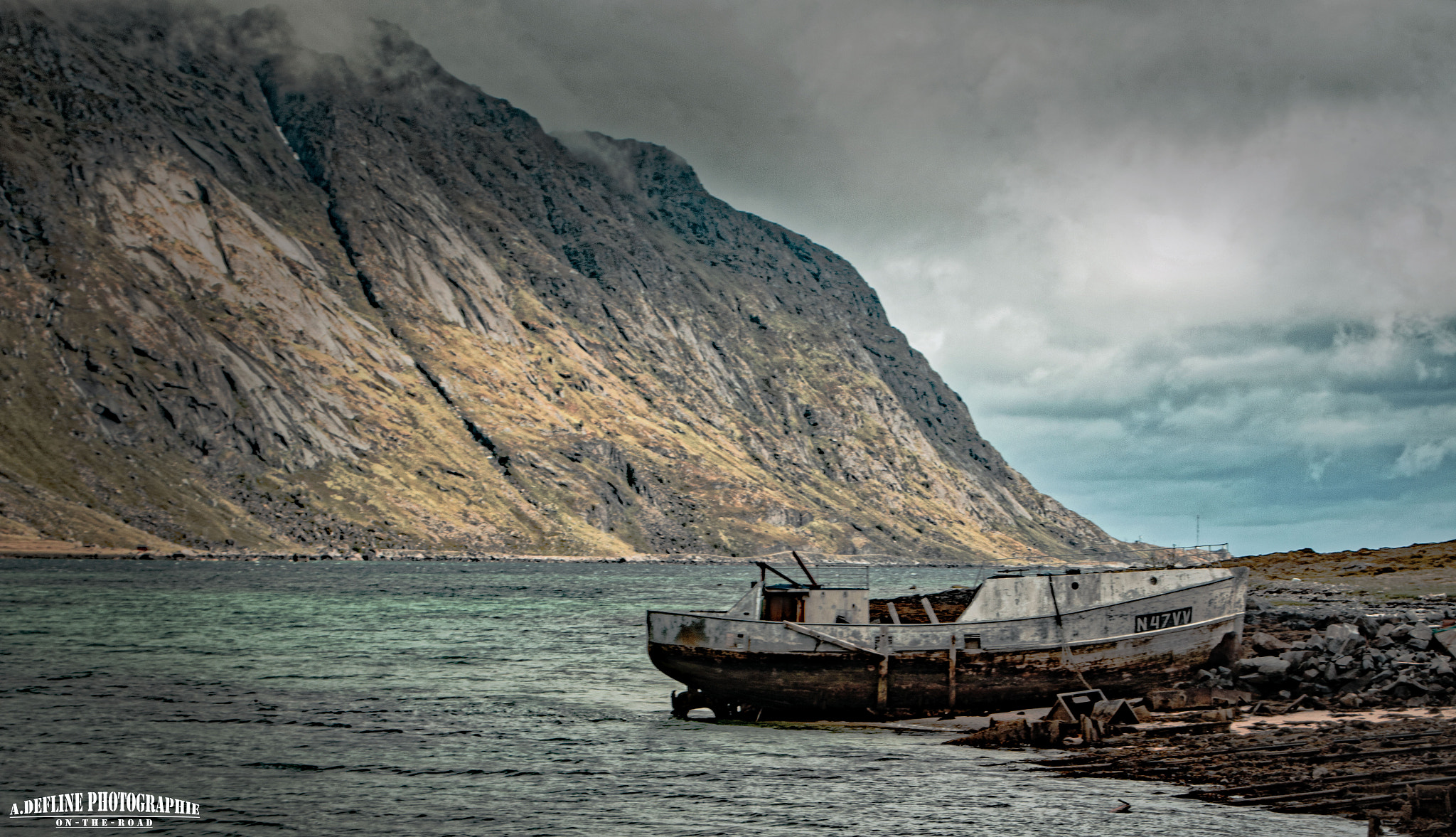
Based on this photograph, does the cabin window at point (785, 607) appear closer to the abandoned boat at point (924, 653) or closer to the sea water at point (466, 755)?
the abandoned boat at point (924, 653)

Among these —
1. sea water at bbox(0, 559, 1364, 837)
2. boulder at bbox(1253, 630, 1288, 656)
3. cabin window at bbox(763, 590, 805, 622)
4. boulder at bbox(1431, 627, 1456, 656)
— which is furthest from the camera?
boulder at bbox(1253, 630, 1288, 656)

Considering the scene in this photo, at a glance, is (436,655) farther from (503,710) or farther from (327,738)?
(327,738)

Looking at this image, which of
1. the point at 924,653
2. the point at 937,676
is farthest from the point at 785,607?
the point at 937,676

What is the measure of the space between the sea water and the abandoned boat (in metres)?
1.34

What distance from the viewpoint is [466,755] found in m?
27.7

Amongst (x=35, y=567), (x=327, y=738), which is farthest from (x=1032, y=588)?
(x=35, y=567)

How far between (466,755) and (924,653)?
43.2 feet

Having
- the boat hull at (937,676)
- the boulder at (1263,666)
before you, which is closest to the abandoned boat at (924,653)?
the boat hull at (937,676)

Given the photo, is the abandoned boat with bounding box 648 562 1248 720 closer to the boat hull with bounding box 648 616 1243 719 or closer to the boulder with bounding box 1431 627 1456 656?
the boat hull with bounding box 648 616 1243 719

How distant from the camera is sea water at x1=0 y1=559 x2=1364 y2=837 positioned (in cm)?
2022

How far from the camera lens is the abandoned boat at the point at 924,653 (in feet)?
103

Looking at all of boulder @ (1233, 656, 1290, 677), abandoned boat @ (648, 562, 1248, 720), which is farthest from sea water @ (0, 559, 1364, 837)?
boulder @ (1233, 656, 1290, 677)

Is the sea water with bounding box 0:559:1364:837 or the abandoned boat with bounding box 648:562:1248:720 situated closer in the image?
the sea water with bounding box 0:559:1364:837

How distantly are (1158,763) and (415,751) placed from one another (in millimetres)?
18221
